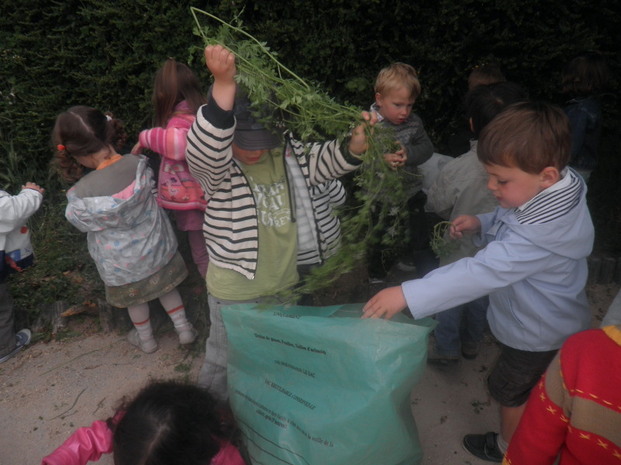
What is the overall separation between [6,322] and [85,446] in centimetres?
176

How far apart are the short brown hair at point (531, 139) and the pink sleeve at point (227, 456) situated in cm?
148

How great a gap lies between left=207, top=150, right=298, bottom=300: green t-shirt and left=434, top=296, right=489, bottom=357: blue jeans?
106cm

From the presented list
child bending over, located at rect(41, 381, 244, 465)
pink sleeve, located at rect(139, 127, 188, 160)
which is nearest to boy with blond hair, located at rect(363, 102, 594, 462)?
child bending over, located at rect(41, 381, 244, 465)

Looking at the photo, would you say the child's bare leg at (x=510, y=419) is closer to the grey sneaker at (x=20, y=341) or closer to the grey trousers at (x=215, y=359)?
the grey trousers at (x=215, y=359)

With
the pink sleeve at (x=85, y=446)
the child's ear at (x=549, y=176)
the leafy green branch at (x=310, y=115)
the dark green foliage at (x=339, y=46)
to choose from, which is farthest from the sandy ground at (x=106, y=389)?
the dark green foliage at (x=339, y=46)

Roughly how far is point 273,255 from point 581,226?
1173 mm

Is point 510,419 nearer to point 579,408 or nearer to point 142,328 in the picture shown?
point 579,408

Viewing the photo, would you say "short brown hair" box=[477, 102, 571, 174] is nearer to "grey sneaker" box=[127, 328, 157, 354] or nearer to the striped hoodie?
the striped hoodie


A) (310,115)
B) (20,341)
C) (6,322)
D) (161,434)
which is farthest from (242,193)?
(20,341)

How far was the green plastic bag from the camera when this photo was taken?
1738 millimetres

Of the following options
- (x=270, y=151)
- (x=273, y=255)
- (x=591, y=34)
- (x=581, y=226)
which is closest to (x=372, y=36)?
(x=591, y=34)

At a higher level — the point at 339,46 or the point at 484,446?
the point at 339,46

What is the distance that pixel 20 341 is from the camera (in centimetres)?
345

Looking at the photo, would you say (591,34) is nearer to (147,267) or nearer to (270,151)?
(270,151)
